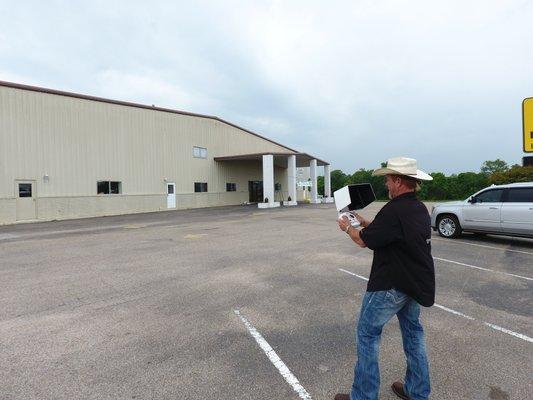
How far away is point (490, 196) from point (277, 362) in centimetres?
988

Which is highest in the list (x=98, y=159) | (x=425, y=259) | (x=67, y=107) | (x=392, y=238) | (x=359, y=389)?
(x=67, y=107)

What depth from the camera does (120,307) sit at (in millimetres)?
5098

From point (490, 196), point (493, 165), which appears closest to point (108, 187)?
point (490, 196)

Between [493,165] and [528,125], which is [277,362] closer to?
[528,125]

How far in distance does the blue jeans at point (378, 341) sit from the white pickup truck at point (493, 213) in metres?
9.09

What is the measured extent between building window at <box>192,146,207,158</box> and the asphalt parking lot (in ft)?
76.0

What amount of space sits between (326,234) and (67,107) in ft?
62.2

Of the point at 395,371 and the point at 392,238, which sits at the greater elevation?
the point at 392,238

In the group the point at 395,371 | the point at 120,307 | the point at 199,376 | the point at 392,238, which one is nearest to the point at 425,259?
the point at 392,238

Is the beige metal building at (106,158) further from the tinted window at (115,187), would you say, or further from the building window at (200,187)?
the building window at (200,187)

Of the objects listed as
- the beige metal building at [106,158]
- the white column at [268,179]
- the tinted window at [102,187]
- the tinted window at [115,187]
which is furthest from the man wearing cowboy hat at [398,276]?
the white column at [268,179]

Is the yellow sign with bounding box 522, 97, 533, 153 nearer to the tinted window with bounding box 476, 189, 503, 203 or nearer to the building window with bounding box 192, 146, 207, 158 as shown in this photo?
the tinted window with bounding box 476, 189, 503, 203

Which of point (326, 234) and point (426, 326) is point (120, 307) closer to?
point (426, 326)

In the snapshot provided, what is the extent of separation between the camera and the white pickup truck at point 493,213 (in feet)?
32.0
